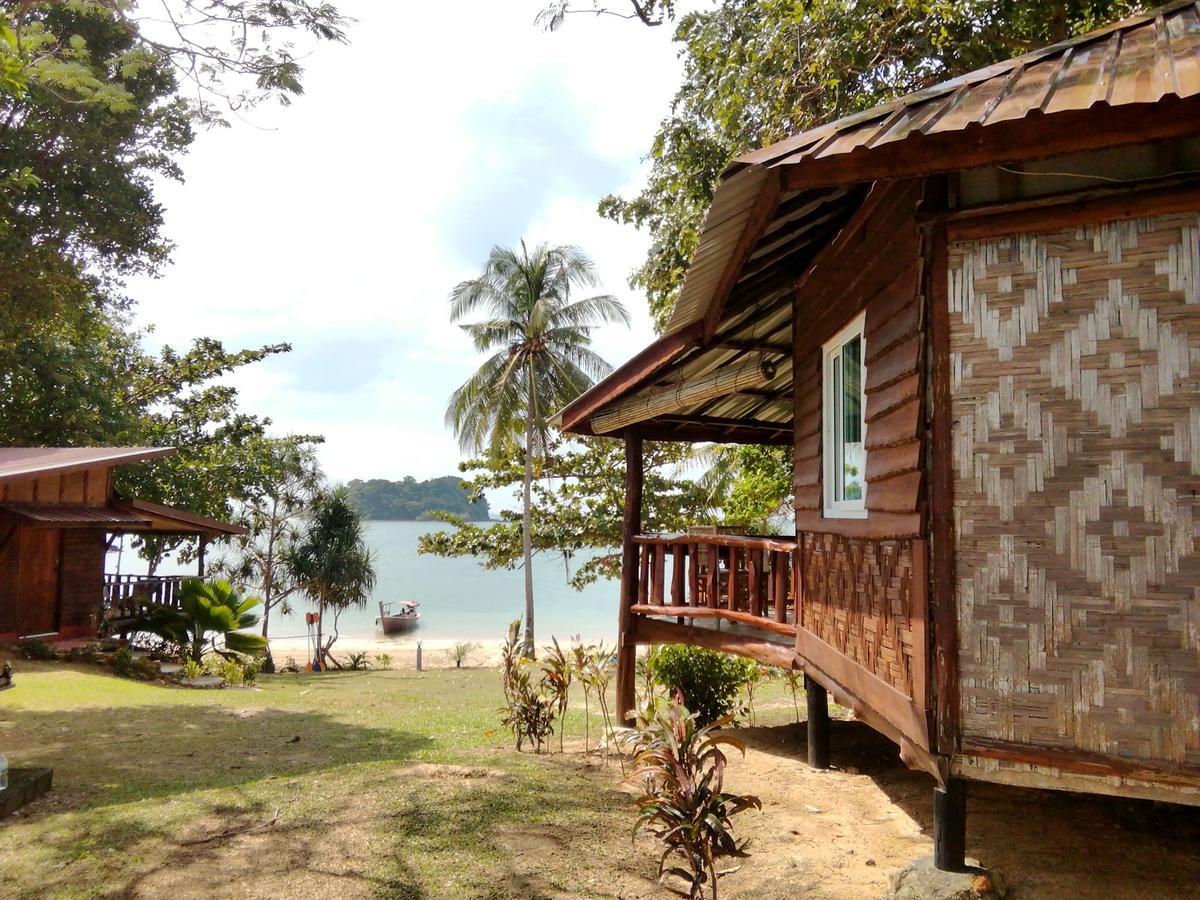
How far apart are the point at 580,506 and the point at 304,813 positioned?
21.9 m

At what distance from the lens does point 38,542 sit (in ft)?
54.4

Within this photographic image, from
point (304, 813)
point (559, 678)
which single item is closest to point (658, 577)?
point (559, 678)

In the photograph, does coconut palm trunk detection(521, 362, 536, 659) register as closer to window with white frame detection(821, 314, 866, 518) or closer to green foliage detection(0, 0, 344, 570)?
green foliage detection(0, 0, 344, 570)

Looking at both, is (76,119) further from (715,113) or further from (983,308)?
(983,308)

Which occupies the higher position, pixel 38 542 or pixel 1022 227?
pixel 1022 227

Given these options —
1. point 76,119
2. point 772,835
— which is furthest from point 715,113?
point 76,119

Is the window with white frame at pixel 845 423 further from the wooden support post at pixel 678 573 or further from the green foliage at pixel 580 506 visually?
the green foliage at pixel 580 506

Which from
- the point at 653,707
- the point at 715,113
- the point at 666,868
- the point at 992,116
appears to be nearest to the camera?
the point at 992,116

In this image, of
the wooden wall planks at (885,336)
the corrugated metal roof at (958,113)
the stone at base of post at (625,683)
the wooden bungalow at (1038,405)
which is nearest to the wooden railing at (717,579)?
the stone at base of post at (625,683)

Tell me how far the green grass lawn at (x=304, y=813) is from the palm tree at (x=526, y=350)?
18183 mm

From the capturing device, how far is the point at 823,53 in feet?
29.3

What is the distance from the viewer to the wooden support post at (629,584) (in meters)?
9.39

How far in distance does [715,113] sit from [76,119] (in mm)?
12505

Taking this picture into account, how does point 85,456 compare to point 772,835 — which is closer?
point 772,835
